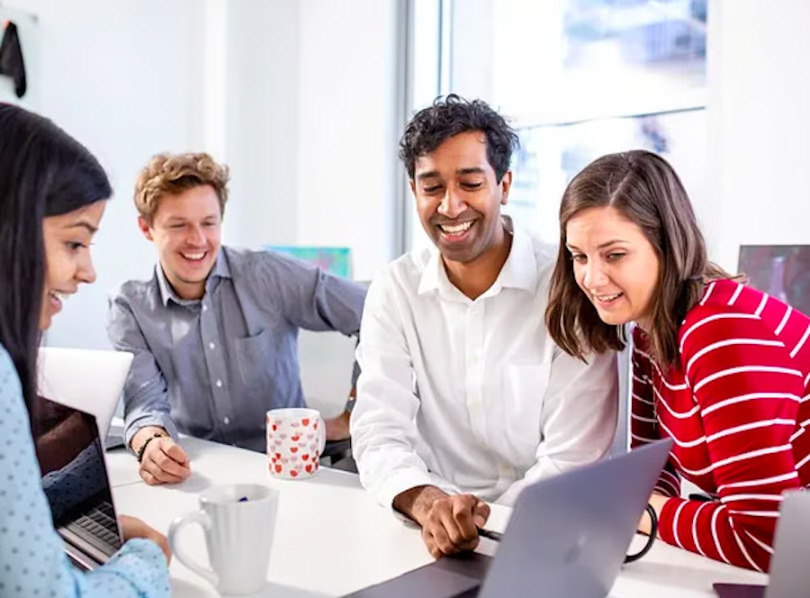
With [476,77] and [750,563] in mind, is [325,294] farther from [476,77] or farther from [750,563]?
[476,77]

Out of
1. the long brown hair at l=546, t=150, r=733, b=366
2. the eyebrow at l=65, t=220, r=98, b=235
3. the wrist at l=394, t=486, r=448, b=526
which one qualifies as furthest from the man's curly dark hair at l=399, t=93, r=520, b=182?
the eyebrow at l=65, t=220, r=98, b=235

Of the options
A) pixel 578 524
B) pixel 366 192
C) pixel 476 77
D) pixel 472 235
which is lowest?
pixel 578 524

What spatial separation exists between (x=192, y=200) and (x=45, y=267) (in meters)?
1.03

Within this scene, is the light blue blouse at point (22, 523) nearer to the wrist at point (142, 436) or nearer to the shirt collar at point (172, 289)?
the wrist at point (142, 436)

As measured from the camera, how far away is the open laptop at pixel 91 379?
1353mm

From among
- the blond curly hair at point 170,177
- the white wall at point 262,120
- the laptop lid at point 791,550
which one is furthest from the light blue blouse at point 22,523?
the white wall at point 262,120

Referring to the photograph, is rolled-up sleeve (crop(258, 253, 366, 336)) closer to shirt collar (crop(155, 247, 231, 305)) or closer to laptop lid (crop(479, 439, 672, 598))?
shirt collar (crop(155, 247, 231, 305))

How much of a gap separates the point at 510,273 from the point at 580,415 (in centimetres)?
29

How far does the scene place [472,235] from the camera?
144cm

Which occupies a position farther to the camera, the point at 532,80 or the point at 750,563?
the point at 532,80

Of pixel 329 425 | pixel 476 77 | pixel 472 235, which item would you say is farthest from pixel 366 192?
pixel 472 235

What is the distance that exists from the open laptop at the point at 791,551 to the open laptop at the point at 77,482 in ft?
2.22

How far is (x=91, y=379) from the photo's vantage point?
4.49 ft

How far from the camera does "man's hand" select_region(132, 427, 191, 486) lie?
4.22 feet
